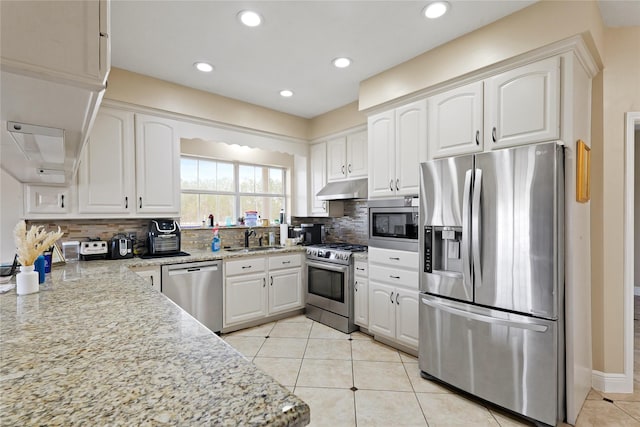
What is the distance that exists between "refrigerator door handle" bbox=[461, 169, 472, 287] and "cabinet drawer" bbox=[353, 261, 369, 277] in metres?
1.19

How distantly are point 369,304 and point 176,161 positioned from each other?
8.36ft

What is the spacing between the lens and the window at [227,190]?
380 centimetres

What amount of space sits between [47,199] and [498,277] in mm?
3644

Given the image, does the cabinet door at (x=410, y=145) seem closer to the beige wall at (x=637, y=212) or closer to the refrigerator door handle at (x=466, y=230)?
the refrigerator door handle at (x=466, y=230)

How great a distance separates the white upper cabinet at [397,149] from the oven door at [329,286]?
991 mm

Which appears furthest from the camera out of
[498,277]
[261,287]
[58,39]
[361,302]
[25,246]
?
[261,287]

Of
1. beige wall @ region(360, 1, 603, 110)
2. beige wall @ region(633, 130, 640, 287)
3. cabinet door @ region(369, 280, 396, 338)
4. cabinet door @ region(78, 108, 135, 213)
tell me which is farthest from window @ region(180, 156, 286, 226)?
beige wall @ region(633, 130, 640, 287)

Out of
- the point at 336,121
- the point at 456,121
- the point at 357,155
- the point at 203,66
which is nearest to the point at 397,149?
the point at 456,121

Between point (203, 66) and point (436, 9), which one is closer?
point (436, 9)

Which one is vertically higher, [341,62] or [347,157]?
[341,62]

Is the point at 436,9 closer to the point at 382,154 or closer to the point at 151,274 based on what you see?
the point at 382,154

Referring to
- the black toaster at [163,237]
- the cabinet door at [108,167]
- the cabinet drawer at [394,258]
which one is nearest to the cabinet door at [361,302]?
the cabinet drawer at [394,258]

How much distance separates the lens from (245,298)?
11.2 feet

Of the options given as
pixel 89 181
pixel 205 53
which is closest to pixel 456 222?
pixel 205 53
